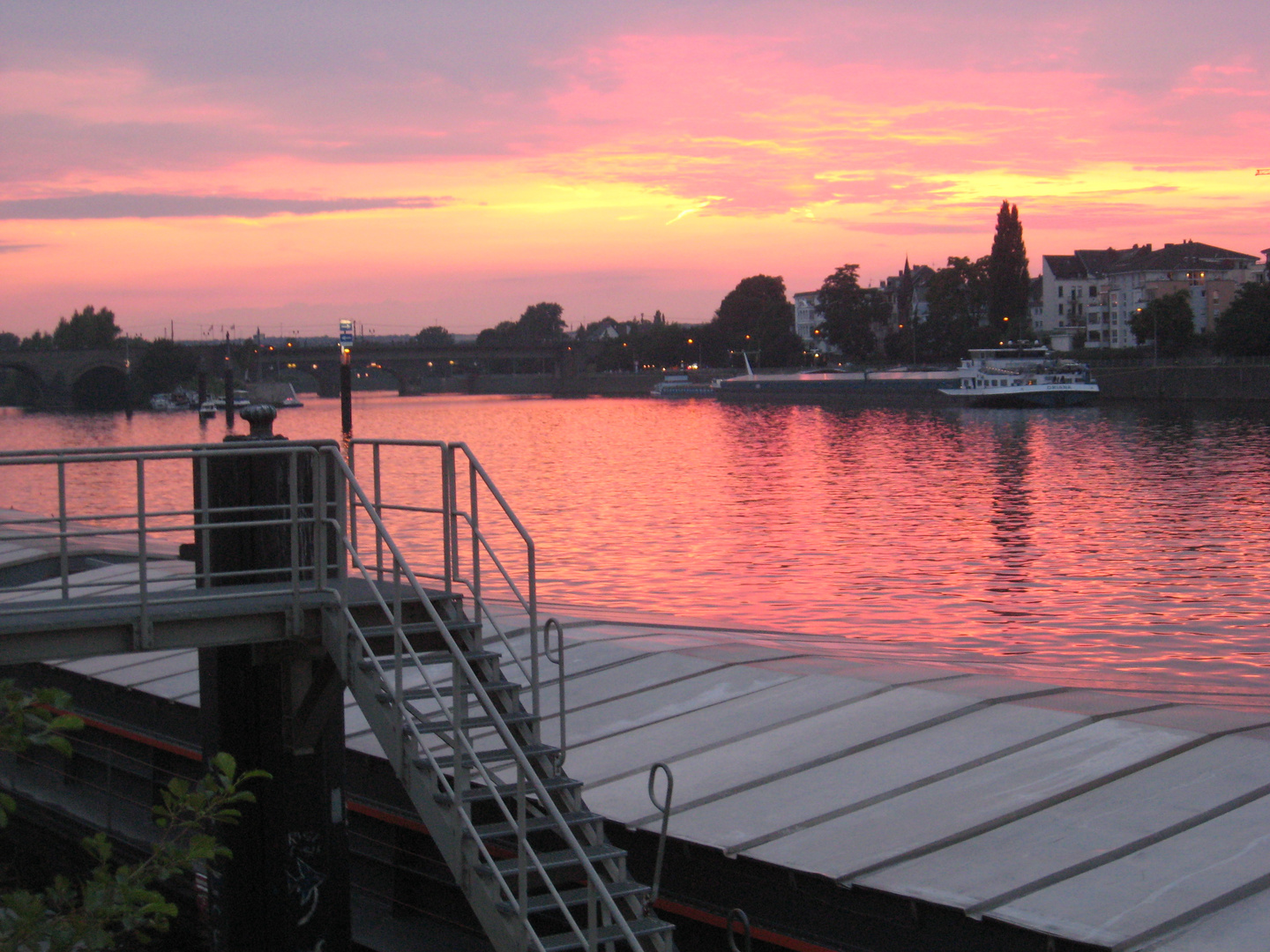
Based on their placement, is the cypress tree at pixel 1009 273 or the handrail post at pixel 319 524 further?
the cypress tree at pixel 1009 273

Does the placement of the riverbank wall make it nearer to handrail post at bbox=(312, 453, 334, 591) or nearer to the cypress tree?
the cypress tree

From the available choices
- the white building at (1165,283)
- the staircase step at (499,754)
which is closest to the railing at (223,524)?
the staircase step at (499,754)

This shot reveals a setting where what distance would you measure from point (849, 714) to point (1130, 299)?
19013 cm

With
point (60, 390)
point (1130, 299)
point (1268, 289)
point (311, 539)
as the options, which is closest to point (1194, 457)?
point (1268, 289)

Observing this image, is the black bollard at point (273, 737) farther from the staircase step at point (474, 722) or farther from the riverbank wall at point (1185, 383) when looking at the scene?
the riverbank wall at point (1185, 383)

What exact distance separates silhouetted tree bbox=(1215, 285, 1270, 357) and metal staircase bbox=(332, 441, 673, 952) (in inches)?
4930

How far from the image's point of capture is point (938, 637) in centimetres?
2952

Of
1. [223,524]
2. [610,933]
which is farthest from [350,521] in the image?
[610,933]

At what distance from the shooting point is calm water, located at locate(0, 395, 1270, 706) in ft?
94.9

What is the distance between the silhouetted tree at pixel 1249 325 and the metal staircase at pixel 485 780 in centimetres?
12521

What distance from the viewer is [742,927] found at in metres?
9.40

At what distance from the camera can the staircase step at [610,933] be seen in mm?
7340

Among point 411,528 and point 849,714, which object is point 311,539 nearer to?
point 849,714

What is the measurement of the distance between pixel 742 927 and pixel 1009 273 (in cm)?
17436
